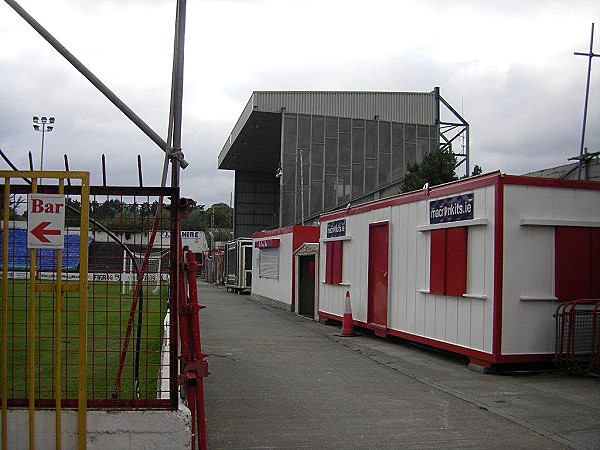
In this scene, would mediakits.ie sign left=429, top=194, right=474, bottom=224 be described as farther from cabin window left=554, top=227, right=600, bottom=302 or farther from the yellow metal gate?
the yellow metal gate

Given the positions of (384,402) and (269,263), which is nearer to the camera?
(384,402)

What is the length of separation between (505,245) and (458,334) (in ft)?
6.30

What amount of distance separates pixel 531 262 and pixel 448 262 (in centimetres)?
167

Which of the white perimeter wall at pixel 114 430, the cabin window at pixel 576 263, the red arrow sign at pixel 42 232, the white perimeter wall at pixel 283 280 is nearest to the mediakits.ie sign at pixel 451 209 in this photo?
the cabin window at pixel 576 263

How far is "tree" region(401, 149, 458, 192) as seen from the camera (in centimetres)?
3030

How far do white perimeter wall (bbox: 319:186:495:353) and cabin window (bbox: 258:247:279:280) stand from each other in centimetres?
1013

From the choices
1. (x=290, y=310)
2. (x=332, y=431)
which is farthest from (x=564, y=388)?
(x=290, y=310)

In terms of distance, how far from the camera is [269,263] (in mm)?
31594

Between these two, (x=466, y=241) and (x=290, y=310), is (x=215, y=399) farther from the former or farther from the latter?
(x=290, y=310)

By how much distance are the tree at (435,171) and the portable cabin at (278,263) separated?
5.40m

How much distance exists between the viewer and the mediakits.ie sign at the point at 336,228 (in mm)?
19438

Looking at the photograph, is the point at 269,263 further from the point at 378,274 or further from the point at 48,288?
the point at 48,288

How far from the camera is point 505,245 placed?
11.6 m

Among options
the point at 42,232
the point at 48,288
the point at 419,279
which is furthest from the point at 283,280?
the point at 42,232
